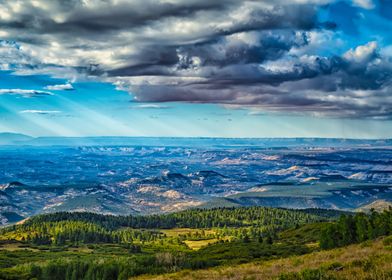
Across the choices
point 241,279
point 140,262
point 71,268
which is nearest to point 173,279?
point 241,279

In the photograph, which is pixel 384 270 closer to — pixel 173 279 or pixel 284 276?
pixel 284 276

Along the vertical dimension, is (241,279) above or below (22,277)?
above

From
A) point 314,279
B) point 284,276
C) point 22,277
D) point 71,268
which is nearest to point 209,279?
point 284,276

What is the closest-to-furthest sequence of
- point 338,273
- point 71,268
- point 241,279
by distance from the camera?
1. point 338,273
2. point 241,279
3. point 71,268

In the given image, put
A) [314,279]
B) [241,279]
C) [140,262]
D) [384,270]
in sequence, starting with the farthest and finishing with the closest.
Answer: [140,262] < [241,279] < [384,270] < [314,279]

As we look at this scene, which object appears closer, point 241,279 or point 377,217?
point 241,279

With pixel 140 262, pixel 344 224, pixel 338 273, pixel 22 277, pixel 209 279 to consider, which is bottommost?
pixel 22 277

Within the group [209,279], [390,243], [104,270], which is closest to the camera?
[209,279]

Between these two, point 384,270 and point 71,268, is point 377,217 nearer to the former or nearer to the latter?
point 71,268

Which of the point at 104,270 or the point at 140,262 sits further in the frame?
the point at 140,262
